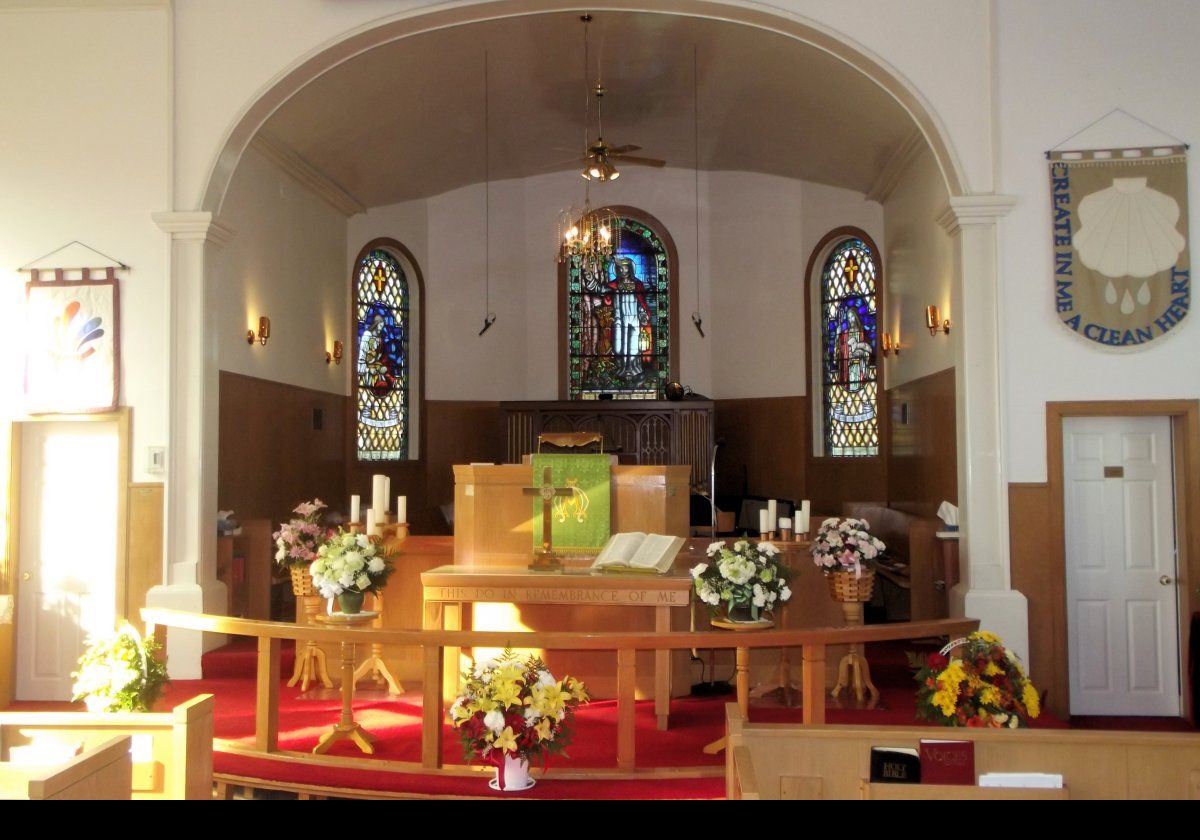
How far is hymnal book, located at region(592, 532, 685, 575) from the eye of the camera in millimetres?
6402

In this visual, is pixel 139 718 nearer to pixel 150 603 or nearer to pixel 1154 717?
pixel 150 603

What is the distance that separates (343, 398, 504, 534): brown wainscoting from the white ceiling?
293 centimetres

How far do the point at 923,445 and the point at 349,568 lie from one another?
6342mm

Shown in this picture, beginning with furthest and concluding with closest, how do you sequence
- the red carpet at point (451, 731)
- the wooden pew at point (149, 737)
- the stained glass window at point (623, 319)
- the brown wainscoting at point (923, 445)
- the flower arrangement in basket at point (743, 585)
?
the stained glass window at point (623, 319), the brown wainscoting at point (923, 445), the flower arrangement in basket at point (743, 585), the red carpet at point (451, 731), the wooden pew at point (149, 737)

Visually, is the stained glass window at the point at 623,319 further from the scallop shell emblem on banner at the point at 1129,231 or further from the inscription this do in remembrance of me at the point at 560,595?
the inscription this do in remembrance of me at the point at 560,595

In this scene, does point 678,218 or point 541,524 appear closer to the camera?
point 541,524

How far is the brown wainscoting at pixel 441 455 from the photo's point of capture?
13.8m

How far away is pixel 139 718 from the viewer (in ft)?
14.4

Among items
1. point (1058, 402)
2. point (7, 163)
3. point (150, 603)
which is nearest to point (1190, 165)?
point (1058, 402)

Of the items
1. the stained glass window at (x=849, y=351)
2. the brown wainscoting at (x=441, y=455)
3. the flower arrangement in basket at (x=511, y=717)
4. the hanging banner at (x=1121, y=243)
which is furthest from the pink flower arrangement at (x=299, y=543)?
the stained glass window at (x=849, y=351)

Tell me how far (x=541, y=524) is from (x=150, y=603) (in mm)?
3133

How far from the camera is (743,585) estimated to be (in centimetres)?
599

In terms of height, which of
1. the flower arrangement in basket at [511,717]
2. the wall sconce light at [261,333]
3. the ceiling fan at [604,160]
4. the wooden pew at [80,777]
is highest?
the ceiling fan at [604,160]

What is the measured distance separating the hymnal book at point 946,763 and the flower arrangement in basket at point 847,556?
3.11m
